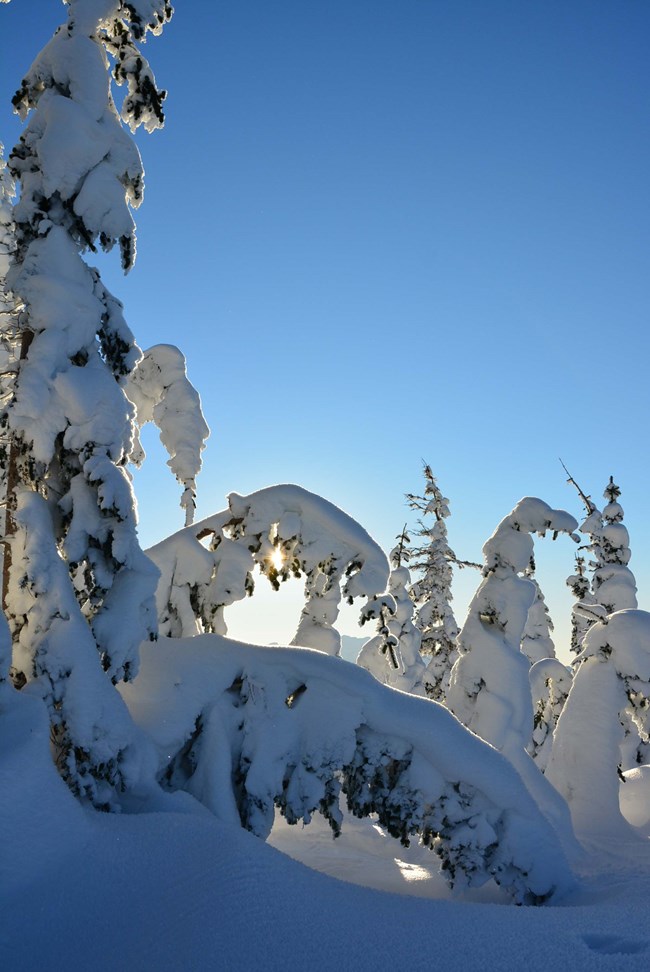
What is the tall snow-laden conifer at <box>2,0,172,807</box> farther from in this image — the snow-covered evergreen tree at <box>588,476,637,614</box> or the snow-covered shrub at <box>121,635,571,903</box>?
the snow-covered evergreen tree at <box>588,476,637,614</box>

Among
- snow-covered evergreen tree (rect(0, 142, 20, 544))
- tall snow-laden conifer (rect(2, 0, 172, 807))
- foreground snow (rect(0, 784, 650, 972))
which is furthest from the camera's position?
snow-covered evergreen tree (rect(0, 142, 20, 544))

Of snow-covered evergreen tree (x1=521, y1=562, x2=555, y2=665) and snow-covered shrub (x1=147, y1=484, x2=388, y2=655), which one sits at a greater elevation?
snow-covered evergreen tree (x1=521, y1=562, x2=555, y2=665)

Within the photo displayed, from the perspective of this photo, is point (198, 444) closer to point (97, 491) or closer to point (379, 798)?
point (97, 491)

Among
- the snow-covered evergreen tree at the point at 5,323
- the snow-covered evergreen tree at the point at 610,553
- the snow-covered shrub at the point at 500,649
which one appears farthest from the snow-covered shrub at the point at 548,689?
the snow-covered evergreen tree at the point at 5,323

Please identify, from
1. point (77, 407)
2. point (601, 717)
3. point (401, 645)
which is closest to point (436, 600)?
point (401, 645)

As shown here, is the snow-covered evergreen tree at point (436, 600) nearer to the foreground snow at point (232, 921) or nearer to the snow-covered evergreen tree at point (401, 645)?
the snow-covered evergreen tree at point (401, 645)

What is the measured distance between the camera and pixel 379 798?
8031 mm

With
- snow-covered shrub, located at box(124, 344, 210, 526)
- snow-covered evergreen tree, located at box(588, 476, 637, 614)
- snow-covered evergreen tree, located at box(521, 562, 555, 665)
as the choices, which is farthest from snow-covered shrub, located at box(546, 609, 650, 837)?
snow-covered evergreen tree, located at box(521, 562, 555, 665)

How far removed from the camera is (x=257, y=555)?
872 cm

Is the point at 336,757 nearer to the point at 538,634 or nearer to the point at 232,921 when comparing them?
the point at 232,921

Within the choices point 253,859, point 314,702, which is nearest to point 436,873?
point 314,702

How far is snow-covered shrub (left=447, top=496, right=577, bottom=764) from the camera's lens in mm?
13422

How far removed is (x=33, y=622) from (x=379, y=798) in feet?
15.8

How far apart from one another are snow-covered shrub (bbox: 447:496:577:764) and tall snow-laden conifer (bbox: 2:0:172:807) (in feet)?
29.7
